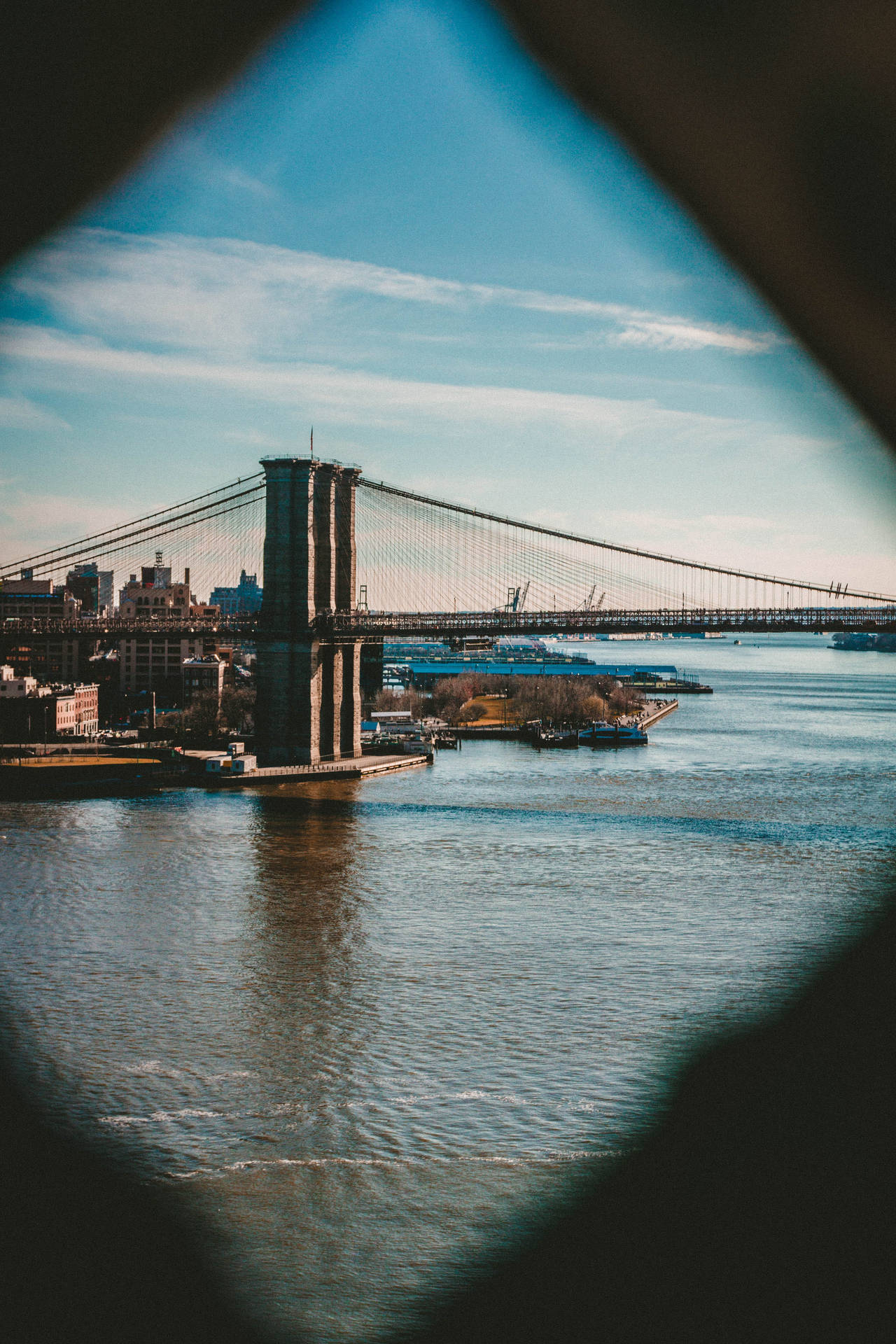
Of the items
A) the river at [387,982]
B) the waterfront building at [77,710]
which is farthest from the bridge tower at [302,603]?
the waterfront building at [77,710]

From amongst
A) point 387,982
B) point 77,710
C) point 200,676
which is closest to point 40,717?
point 77,710

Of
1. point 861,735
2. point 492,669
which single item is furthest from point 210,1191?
point 492,669

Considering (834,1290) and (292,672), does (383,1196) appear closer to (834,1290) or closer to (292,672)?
(834,1290)

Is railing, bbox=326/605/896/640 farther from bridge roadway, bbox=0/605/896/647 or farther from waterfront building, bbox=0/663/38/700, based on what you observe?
waterfront building, bbox=0/663/38/700

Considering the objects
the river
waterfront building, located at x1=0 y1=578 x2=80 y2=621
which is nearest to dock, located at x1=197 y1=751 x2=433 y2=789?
the river

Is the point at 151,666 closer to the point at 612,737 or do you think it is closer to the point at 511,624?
the point at 612,737
